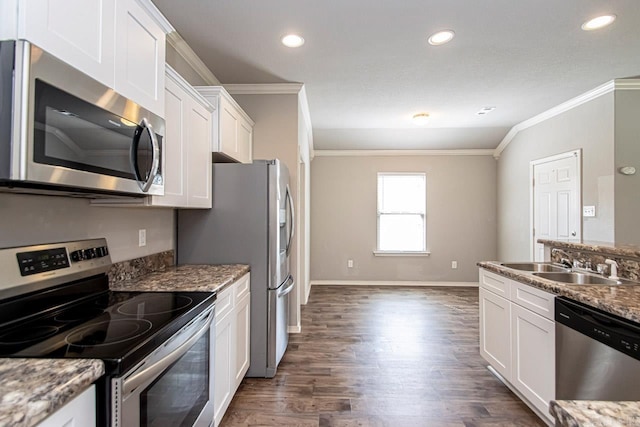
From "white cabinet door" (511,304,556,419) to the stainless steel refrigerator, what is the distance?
1.74m

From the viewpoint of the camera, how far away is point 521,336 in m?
2.04

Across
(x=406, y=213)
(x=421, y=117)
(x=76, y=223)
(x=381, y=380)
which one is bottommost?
(x=381, y=380)

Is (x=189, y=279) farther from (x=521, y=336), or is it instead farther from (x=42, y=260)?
(x=521, y=336)

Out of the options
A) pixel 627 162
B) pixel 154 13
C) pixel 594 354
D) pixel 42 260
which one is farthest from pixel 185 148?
pixel 627 162

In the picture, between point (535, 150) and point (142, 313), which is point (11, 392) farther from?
point (535, 150)

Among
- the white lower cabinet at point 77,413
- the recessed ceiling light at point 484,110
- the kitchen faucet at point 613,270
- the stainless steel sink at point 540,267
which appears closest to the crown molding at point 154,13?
the white lower cabinet at point 77,413

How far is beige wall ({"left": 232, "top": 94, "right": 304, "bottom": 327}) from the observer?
340 centimetres

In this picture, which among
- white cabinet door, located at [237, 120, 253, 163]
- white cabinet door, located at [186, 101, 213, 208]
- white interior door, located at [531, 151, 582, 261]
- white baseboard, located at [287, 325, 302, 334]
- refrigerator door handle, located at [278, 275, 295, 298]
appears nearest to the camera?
white cabinet door, located at [186, 101, 213, 208]

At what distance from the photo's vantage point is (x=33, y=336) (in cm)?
104

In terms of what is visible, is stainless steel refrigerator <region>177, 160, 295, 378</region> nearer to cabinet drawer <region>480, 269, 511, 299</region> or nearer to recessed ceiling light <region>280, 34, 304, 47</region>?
recessed ceiling light <region>280, 34, 304, 47</region>

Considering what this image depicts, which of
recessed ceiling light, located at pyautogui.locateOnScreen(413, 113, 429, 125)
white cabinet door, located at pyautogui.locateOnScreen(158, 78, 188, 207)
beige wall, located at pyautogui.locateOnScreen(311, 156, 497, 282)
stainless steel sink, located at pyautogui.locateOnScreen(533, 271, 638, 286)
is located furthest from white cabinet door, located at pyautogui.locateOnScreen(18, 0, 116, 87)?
beige wall, located at pyautogui.locateOnScreen(311, 156, 497, 282)

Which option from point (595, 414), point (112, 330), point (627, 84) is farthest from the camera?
point (627, 84)

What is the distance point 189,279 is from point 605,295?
2276 mm

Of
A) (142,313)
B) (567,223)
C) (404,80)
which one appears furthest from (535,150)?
(142,313)
